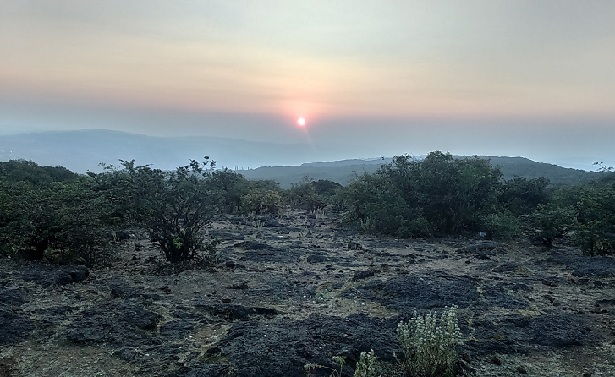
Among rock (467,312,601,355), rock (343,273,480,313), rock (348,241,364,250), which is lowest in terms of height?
rock (348,241,364,250)

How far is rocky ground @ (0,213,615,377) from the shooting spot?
679 centimetres

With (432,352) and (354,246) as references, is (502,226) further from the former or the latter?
(432,352)

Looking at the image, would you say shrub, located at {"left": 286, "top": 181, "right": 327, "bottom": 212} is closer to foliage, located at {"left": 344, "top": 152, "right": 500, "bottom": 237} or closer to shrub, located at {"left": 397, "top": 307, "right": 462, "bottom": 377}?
foliage, located at {"left": 344, "top": 152, "right": 500, "bottom": 237}

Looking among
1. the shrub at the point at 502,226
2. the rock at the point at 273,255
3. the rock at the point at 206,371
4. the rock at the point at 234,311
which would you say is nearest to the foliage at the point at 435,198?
the shrub at the point at 502,226

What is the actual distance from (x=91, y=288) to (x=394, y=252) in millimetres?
11527

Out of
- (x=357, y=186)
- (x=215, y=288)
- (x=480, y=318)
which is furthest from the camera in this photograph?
(x=357, y=186)

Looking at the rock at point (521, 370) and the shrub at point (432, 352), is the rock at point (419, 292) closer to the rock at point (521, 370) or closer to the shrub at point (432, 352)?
the rock at point (521, 370)

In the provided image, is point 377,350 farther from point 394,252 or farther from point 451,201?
point 451,201

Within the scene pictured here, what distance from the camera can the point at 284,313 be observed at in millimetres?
9438

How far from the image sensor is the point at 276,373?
20.1 ft

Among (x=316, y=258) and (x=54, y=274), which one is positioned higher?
(x=54, y=274)

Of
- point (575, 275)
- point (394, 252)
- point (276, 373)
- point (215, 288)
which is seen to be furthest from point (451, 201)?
point (276, 373)

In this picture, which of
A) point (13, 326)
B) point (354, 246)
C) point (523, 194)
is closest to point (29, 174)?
point (354, 246)

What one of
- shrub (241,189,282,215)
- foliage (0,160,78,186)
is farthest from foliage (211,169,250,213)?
foliage (0,160,78,186)
